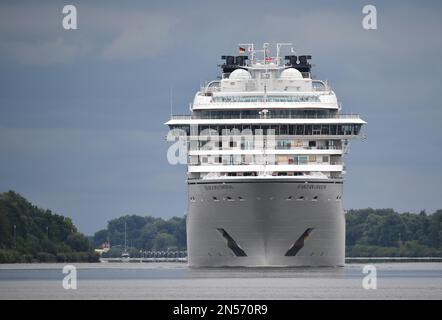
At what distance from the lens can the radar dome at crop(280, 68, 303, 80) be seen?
447 feet

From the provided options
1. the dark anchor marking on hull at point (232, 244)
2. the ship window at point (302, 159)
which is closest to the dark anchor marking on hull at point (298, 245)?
the dark anchor marking on hull at point (232, 244)

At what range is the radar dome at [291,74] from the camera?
447ft

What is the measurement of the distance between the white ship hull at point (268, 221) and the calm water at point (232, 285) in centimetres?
103

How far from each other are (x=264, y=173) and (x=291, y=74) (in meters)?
15.3

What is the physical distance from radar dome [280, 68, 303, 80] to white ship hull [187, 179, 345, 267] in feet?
42.0

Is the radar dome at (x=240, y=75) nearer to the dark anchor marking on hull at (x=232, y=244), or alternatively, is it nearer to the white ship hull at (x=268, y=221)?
the white ship hull at (x=268, y=221)

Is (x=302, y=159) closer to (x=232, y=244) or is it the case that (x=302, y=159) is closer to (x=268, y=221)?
(x=268, y=221)

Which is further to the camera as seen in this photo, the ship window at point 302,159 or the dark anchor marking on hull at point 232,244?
the ship window at point 302,159
